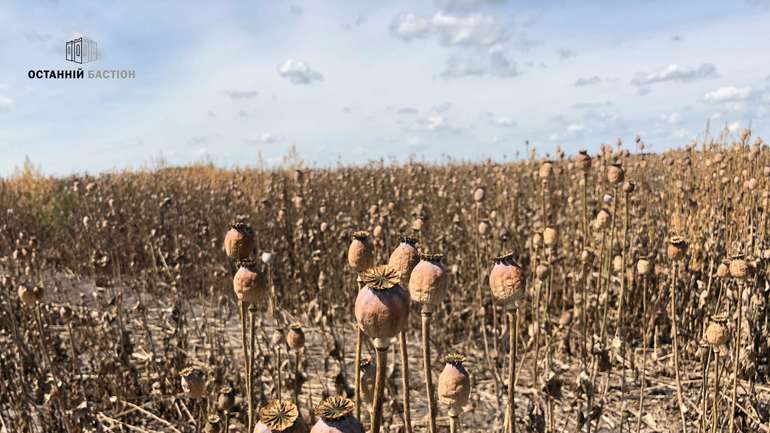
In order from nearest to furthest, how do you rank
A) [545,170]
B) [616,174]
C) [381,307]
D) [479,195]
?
[381,307]
[616,174]
[545,170]
[479,195]

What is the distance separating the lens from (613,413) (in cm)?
296

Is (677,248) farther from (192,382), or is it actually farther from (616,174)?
(192,382)

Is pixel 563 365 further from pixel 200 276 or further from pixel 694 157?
pixel 694 157

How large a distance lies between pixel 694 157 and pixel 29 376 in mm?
7579

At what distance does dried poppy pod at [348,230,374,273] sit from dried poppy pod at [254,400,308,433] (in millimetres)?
535

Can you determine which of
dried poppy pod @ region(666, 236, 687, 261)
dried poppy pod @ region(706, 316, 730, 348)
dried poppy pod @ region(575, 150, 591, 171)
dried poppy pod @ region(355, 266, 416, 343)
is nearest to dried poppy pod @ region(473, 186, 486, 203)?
dried poppy pod @ region(575, 150, 591, 171)

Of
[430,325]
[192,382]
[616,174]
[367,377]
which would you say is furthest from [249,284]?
[616,174]

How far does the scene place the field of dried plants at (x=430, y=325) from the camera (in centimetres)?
136

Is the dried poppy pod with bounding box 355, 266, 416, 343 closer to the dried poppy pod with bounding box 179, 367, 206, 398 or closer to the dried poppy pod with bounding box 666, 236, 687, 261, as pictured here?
the dried poppy pod with bounding box 179, 367, 206, 398

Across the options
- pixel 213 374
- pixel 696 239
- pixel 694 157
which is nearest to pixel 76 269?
pixel 213 374

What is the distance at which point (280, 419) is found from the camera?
774 millimetres

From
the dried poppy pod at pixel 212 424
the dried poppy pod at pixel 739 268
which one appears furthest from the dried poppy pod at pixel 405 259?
the dried poppy pod at pixel 739 268

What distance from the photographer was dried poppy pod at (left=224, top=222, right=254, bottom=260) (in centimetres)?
153

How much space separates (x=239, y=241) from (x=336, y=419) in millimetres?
878
